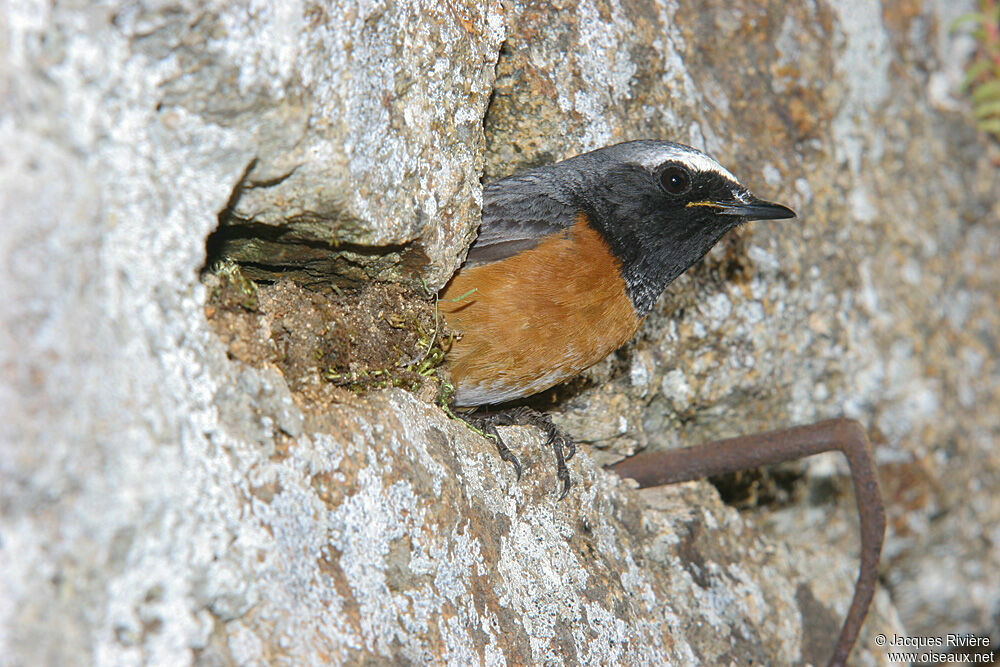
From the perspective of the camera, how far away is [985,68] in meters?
6.32

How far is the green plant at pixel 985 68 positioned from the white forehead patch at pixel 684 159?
3.77 m

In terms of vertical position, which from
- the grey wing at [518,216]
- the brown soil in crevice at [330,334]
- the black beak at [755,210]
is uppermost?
the grey wing at [518,216]

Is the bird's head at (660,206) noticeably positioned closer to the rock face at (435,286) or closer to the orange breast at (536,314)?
the orange breast at (536,314)

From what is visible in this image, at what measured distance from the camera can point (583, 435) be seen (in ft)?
14.0

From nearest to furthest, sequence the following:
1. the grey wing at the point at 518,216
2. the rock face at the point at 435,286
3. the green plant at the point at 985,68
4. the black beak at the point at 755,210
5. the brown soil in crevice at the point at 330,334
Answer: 1. the rock face at the point at 435,286
2. the brown soil in crevice at the point at 330,334
3. the grey wing at the point at 518,216
4. the black beak at the point at 755,210
5. the green plant at the point at 985,68

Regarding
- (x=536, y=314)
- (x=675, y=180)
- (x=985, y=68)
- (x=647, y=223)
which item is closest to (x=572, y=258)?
(x=536, y=314)

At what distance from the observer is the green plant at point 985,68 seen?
248 inches

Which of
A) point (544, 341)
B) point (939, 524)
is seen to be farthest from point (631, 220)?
point (939, 524)

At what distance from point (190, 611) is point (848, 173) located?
495cm

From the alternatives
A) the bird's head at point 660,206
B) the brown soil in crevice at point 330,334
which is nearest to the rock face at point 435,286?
the brown soil in crevice at point 330,334

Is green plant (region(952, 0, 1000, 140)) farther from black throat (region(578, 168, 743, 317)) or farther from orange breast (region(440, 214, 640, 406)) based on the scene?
orange breast (region(440, 214, 640, 406))

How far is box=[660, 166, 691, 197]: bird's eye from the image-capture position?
378 centimetres

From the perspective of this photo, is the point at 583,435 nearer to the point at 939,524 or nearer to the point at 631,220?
the point at 631,220

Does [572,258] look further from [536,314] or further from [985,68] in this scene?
[985,68]
